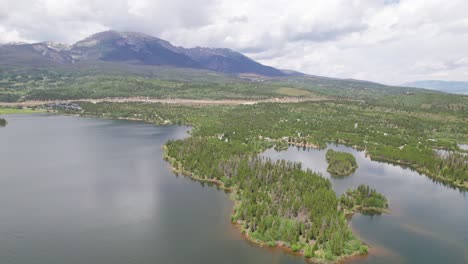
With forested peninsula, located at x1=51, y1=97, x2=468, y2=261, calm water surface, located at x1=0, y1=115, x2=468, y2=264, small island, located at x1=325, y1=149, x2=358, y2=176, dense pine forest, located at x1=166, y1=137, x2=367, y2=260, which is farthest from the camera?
small island, located at x1=325, y1=149, x2=358, y2=176

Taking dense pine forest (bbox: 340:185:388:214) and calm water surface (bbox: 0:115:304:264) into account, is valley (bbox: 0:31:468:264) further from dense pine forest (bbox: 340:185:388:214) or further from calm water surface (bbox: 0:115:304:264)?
calm water surface (bbox: 0:115:304:264)

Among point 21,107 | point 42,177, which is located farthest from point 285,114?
point 21,107

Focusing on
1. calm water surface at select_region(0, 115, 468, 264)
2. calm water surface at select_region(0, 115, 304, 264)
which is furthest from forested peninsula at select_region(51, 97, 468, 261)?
calm water surface at select_region(0, 115, 304, 264)

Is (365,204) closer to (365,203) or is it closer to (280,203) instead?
(365,203)

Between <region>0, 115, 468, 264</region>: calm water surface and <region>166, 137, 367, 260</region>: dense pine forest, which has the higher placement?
<region>166, 137, 367, 260</region>: dense pine forest

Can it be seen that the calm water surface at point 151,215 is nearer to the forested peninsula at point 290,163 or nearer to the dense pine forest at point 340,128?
the forested peninsula at point 290,163

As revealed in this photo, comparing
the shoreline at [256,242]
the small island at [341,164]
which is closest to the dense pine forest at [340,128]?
the small island at [341,164]

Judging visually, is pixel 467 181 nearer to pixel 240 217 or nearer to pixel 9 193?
pixel 240 217

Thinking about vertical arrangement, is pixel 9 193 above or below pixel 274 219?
below
